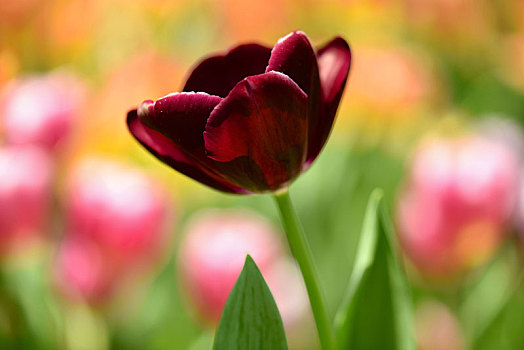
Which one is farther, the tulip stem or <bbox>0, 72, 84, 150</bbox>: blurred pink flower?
<bbox>0, 72, 84, 150</bbox>: blurred pink flower

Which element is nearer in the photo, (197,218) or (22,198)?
(22,198)

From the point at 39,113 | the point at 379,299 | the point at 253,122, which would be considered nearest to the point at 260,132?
the point at 253,122

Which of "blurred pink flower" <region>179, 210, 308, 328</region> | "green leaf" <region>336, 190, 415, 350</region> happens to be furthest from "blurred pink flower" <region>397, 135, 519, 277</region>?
"green leaf" <region>336, 190, 415, 350</region>

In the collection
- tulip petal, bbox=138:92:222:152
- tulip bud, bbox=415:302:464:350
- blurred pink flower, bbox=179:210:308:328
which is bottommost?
tulip bud, bbox=415:302:464:350

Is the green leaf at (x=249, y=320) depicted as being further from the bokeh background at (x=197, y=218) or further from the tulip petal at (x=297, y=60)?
the bokeh background at (x=197, y=218)

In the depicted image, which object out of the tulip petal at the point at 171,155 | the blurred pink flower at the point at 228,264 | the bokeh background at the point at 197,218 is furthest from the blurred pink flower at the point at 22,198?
the tulip petal at the point at 171,155

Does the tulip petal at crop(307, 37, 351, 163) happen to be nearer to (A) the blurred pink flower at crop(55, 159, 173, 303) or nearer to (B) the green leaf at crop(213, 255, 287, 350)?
(B) the green leaf at crop(213, 255, 287, 350)

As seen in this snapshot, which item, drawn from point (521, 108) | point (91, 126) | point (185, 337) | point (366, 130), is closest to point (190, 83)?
point (185, 337)

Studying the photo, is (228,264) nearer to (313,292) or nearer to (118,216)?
(118,216)
